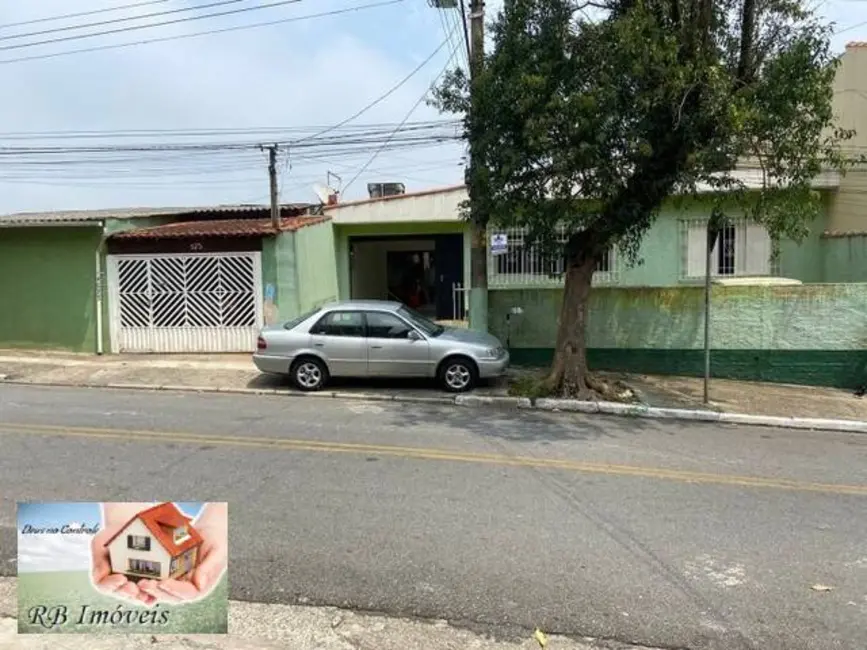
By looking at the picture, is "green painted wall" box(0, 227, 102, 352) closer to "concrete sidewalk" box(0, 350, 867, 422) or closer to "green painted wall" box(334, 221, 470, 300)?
"concrete sidewalk" box(0, 350, 867, 422)

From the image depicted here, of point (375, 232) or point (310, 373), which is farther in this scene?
point (375, 232)

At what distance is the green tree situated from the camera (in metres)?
8.73

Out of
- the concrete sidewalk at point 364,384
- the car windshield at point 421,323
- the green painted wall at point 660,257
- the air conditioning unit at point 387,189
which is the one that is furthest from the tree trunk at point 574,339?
the air conditioning unit at point 387,189

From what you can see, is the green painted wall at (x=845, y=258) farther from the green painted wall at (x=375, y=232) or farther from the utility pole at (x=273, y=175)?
the utility pole at (x=273, y=175)

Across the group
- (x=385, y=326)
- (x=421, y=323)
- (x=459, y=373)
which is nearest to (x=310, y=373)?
(x=385, y=326)

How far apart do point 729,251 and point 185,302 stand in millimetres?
13167

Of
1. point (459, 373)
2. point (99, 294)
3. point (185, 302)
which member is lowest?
point (459, 373)

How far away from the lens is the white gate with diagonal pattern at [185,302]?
604 inches

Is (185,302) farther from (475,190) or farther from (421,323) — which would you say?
(475,190)

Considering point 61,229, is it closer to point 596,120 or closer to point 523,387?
point 523,387

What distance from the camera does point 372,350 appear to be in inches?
452

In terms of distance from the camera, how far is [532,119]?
30.1 ft

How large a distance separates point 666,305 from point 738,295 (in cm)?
127

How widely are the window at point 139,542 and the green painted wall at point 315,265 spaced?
13.1 meters
